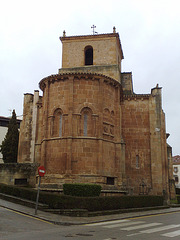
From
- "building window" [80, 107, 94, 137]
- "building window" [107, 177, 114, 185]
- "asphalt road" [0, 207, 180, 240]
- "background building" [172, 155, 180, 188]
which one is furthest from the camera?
"background building" [172, 155, 180, 188]

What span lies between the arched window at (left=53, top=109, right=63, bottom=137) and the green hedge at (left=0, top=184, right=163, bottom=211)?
5.79m

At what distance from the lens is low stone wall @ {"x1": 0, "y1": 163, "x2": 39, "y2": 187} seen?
26109mm

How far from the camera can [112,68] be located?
102 feet

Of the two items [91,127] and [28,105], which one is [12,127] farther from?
[91,127]

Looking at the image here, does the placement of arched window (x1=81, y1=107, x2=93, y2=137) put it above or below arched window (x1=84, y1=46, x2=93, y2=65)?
below

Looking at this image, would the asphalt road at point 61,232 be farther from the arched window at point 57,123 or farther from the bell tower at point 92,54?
the bell tower at point 92,54

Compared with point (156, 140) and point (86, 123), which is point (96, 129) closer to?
point (86, 123)

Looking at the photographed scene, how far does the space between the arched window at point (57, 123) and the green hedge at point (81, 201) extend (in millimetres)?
5793

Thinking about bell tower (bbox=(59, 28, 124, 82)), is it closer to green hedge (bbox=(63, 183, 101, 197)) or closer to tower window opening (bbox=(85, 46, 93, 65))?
tower window opening (bbox=(85, 46, 93, 65))

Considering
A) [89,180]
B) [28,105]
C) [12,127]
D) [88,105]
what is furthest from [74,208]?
[12,127]

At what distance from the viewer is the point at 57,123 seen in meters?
23.8

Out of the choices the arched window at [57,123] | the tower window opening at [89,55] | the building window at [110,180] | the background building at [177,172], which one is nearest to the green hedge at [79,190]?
the building window at [110,180]

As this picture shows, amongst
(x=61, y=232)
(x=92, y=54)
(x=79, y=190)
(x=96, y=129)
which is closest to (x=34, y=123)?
(x=96, y=129)

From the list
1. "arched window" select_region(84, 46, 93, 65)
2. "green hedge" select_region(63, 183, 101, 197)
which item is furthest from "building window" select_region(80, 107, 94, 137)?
"arched window" select_region(84, 46, 93, 65)
